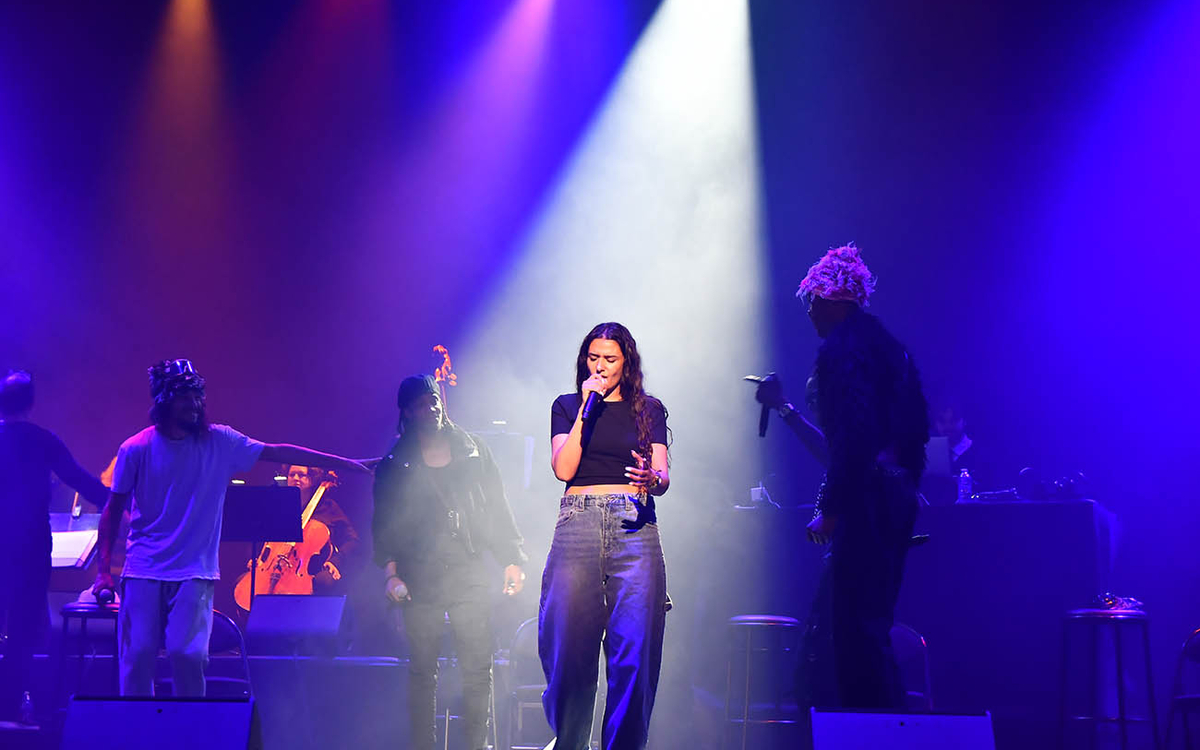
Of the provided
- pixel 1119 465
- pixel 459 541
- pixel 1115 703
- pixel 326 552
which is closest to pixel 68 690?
pixel 326 552

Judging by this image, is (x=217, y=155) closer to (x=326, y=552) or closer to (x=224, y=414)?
(x=224, y=414)

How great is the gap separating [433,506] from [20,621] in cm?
302

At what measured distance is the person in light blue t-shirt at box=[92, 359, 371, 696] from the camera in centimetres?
428

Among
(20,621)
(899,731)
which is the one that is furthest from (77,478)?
(899,731)

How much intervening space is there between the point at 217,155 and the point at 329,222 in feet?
4.01

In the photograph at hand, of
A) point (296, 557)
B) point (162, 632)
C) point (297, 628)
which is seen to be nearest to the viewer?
point (162, 632)

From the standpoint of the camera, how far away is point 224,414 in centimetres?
1045

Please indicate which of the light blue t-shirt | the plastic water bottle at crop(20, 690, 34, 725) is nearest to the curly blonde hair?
the light blue t-shirt

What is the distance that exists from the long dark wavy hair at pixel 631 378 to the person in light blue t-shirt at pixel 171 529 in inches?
75.0

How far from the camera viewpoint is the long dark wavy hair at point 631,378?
3.54 m

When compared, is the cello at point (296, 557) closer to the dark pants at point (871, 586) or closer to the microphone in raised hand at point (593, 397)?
Answer: the microphone in raised hand at point (593, 397)

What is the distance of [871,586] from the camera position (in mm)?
3633

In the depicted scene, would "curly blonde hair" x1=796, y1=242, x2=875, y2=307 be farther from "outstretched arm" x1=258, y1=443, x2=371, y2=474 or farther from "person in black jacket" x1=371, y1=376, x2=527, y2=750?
"outstretched arm" x1=258, y1=443, x2=371, y2=474

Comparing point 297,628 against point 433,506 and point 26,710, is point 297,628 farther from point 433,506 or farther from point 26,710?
point 433,506
